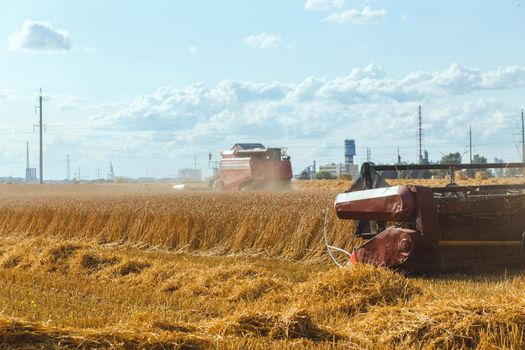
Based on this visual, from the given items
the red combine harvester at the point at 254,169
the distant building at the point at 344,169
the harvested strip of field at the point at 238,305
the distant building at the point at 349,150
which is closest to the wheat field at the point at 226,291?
the harvested strip of field at the point at 238,305

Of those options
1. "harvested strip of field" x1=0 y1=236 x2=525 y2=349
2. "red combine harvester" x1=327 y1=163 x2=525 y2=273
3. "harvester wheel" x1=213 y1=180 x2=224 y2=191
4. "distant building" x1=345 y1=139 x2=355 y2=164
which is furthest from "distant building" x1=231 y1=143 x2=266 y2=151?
"distant building" x1=345 y1=139 x2=355 y2=164

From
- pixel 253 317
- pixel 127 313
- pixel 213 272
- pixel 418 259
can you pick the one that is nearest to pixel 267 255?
pixel 213 272

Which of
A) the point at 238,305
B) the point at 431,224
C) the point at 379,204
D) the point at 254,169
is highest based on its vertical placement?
the point at 254,169

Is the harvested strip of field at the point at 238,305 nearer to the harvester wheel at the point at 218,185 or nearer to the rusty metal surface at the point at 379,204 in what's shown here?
the rusty metal surface at the point at 379,204

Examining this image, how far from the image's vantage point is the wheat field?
18.0 feet

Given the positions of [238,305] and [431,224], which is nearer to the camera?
[238,305]

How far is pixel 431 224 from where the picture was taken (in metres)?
8.76

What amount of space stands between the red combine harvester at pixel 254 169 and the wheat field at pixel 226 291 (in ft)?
53.5

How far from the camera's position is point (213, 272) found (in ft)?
31.8

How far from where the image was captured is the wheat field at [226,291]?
5492 mm

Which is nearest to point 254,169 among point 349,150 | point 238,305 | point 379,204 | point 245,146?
point 245,146

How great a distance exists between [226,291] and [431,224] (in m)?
2.75

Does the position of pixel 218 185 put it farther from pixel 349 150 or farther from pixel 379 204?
pixel 349 150

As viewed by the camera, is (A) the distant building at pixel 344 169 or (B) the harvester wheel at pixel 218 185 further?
(A) the distant building at pixel 344 169
